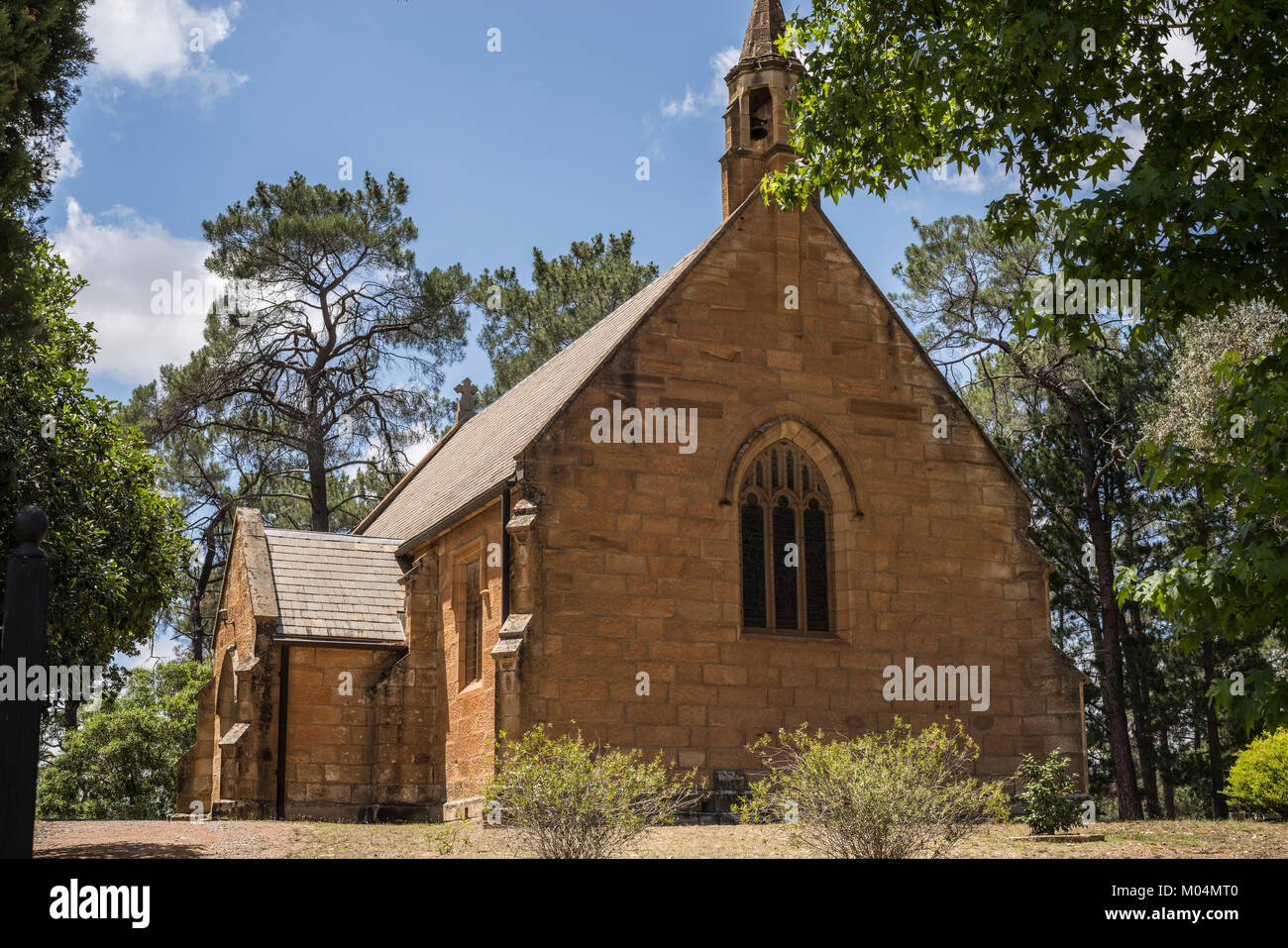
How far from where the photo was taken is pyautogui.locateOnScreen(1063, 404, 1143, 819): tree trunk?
30.4m

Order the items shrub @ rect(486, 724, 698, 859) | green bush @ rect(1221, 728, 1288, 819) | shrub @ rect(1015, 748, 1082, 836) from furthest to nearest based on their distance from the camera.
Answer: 1. green bush @ rect(1221, 728, 1288, 819)
2. shrub @ rect(1015, 748, 1082, 836)
3. shrub @ rect(486, 724, 698, 859)

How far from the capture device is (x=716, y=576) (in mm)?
18531

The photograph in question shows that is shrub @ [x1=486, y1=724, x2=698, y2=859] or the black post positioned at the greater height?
the black post

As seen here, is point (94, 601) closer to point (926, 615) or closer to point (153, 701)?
point (926, 615)

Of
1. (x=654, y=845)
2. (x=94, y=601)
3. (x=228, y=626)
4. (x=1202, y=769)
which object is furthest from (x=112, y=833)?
(x=1202, y=769)

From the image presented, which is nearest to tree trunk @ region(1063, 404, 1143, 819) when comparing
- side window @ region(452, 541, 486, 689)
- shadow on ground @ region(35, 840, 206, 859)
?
side window @ region(452, 541, 486, 689)

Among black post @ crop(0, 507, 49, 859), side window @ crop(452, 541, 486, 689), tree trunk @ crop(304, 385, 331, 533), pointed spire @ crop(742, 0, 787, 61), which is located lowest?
black post @ crop(0, 507, 49, 859)

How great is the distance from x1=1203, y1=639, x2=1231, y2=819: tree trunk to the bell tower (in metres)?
20.4

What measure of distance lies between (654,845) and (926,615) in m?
7.90

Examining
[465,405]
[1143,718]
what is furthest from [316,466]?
[1143,718]

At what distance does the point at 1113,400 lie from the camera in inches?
1278

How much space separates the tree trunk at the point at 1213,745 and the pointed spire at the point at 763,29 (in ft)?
69.2

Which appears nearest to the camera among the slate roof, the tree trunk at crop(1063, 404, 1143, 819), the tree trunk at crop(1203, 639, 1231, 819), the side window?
the side window

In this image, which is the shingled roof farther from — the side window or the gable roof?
the side window
